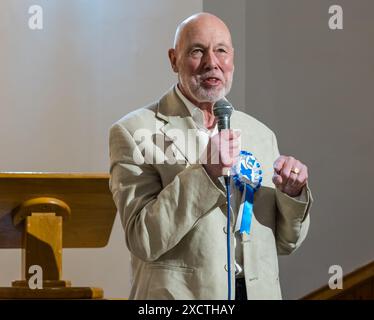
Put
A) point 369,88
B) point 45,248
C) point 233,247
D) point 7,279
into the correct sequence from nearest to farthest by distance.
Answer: point 233,247 → point 45,248 → point 369,88 → point 7,279

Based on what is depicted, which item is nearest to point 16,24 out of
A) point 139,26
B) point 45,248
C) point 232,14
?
point 139,26

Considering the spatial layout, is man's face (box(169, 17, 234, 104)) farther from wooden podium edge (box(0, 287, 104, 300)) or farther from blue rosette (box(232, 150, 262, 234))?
wooden podium edge (box(0, 287, 104, 300))

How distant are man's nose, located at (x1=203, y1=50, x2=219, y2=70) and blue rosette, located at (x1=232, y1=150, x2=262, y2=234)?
277 millimetres

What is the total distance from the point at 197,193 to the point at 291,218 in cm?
32

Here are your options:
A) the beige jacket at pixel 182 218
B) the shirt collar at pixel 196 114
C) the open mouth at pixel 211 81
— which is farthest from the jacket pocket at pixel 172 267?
the open mouth at pixel 211 81

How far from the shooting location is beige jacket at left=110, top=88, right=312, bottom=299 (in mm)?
2572

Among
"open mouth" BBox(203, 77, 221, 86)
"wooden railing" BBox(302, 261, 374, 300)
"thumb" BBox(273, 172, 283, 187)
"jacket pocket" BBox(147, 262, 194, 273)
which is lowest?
"wooden railing" BBox(302, 261, 374, 300)

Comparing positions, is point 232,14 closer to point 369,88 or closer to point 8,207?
point 369,88

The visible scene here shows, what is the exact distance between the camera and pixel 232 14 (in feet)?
17.0

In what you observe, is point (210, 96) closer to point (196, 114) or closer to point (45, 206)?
point (196, 114)

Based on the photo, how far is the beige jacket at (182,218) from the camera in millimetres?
2572

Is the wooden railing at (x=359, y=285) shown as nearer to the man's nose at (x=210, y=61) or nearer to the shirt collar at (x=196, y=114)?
the shirt collar at (x=196, y=114)

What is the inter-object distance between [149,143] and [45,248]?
646 mm

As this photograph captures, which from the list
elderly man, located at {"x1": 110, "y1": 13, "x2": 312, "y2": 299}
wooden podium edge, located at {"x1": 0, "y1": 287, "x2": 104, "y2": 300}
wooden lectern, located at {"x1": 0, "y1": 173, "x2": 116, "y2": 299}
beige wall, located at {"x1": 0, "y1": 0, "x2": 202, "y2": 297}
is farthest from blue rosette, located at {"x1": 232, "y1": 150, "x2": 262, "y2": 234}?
beige wall, located at {"x1": 0, "y1": 0, "x2": 202, "y2": 297}
